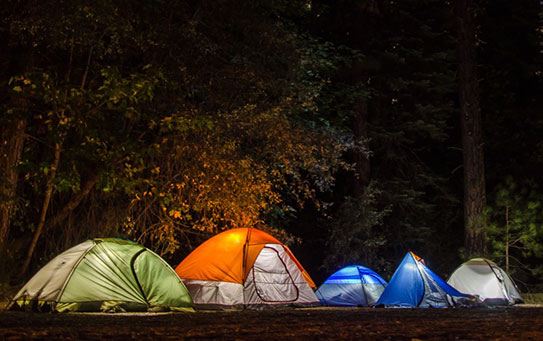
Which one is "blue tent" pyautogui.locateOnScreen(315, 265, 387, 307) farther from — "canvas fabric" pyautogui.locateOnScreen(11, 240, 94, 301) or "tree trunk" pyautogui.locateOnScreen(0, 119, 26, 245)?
"tree trunk" pyautogui.locateOnScreen(0, 119, 26, 245)

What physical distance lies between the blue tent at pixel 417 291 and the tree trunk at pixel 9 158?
7528mm

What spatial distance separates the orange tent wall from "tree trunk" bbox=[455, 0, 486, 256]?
917 cm

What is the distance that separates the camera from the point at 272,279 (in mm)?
13664

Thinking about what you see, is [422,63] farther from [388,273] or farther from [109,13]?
[109,13]

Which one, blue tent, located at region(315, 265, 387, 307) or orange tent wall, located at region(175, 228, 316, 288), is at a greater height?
orange tent wall, located at region(175, 228, 316, 288)

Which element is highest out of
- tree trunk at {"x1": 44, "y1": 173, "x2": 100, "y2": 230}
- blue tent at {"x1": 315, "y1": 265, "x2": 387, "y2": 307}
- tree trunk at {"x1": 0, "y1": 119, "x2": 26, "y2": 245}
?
tree trunk at {"x1": 0, "y1": 119, "x2": 26, "y2": 245}

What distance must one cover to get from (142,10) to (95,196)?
3.91 metres

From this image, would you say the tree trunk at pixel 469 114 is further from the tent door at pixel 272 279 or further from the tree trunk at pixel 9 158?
the tree trunk at pixel 9 158

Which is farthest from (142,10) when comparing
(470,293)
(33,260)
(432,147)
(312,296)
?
(432,147)

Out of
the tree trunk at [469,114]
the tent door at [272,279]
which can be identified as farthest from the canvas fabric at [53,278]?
the tree trunk at [469,114]

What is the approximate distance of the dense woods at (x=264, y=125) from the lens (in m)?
12.8

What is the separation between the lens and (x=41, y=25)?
487 inches

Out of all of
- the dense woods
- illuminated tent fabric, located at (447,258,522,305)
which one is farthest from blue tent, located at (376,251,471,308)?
the dense woods

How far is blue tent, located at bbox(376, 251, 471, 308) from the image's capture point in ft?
46.8
